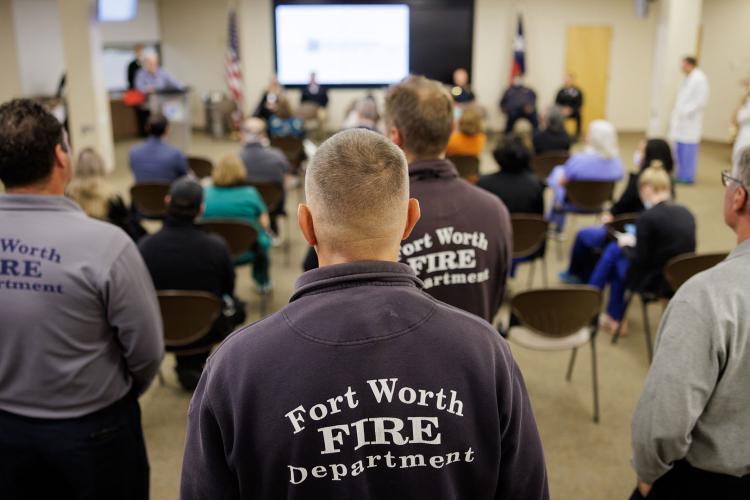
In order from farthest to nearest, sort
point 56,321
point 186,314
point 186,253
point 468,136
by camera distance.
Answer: point 468,136
point 186,253
point 186,314
point 56,321

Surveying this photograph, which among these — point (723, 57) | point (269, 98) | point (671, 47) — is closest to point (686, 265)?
point (671, 47)

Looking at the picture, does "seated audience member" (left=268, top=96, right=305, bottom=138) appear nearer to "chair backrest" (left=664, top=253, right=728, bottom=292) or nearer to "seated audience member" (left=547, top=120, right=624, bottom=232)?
"seated audience member" (left=547, top=120, right=624, bottom=232)

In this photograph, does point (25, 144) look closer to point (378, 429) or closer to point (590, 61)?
point (378, 429)

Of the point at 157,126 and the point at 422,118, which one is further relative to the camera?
the point at 157,126

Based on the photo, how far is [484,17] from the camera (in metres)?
14.2

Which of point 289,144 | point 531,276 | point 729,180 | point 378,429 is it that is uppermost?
point 729,180

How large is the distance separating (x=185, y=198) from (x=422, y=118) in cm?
178

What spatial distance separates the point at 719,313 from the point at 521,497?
2.58ft

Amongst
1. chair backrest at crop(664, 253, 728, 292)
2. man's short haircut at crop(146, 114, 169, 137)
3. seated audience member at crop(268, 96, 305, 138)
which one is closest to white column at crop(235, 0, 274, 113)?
seated audience member at crop(268, 96, 305, 138)

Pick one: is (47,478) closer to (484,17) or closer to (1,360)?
(1,360)

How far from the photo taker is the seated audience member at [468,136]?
655cm

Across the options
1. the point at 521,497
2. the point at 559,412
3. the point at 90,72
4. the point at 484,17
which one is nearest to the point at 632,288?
the point at 559,412

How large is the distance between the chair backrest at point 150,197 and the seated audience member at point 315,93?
298 inches

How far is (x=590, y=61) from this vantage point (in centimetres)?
1460
